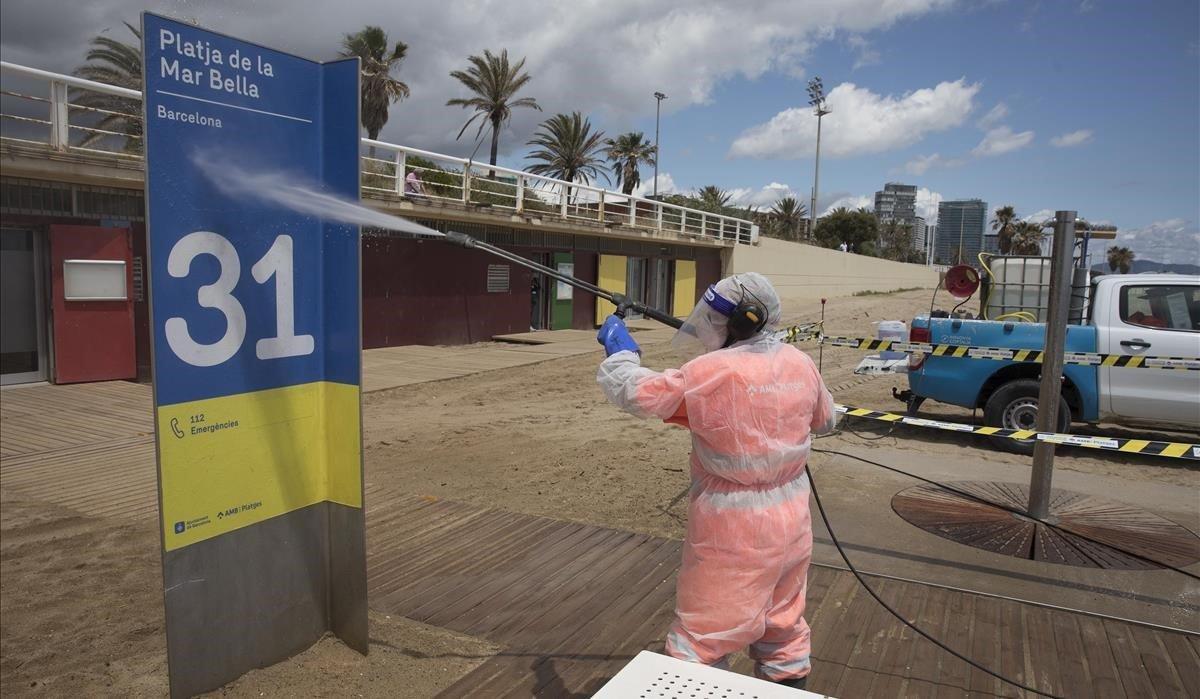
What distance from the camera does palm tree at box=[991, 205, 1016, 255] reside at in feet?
222

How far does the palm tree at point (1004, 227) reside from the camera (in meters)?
67.6

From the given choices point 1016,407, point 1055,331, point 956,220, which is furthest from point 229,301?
point 956,220

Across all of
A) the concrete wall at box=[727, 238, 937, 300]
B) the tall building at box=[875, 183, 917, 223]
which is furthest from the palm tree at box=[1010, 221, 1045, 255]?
the tall building at box=[875, 183, 917, 223]

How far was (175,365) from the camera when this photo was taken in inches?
118

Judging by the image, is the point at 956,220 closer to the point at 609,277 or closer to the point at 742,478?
the point at 609,277

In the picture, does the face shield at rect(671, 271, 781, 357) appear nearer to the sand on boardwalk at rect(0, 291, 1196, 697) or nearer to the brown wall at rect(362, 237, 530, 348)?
the sand on boardwalk at rect(0, 291, 1196, 697)

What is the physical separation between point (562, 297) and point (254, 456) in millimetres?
18022

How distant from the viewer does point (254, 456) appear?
3377 mm

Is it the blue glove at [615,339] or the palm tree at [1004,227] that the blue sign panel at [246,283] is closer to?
the blue glove at [615,339]

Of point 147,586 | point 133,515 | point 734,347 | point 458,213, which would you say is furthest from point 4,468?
point 458,213

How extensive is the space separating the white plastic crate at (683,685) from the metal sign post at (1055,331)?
4.22 metres

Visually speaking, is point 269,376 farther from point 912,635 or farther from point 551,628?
point 912,635

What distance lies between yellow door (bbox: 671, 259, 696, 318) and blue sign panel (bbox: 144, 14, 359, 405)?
2301 cm

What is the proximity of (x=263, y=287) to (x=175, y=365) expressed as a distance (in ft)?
1.65
